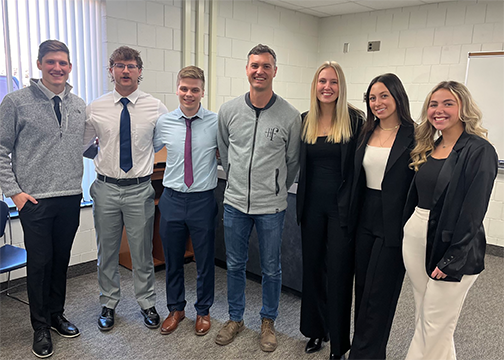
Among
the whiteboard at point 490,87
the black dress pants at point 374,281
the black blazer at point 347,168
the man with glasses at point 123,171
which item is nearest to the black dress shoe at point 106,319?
the man with glasses at point 123,171

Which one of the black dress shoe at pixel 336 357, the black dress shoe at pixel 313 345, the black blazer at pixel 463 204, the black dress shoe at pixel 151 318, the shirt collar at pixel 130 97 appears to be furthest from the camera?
the black dress shoe at pixel 151 318

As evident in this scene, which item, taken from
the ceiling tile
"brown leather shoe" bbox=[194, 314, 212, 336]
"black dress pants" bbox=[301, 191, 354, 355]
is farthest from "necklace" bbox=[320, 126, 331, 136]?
the ceiling tile

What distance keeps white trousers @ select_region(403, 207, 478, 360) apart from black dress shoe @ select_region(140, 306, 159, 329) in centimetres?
159

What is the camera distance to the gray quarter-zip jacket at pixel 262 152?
2.31 meters

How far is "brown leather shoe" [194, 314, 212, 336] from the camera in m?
2.57

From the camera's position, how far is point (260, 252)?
8.11 feet

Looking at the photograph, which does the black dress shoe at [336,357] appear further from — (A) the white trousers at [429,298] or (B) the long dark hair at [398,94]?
(B) the long dark hair at [398,94]

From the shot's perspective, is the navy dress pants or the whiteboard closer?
the navy dress pants

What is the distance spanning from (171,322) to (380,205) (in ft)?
5.02

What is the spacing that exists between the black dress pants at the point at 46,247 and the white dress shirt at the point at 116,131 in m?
0.29

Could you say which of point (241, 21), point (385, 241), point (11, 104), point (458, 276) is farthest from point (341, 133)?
point (241, 21)

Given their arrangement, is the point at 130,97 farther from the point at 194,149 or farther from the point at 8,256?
the point at 8,256

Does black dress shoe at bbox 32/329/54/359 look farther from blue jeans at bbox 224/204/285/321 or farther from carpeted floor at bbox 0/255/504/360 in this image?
blue jeans at bbox 224/204/285/321

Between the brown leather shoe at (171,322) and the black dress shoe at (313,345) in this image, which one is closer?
the black dress shoe at (313,345)
